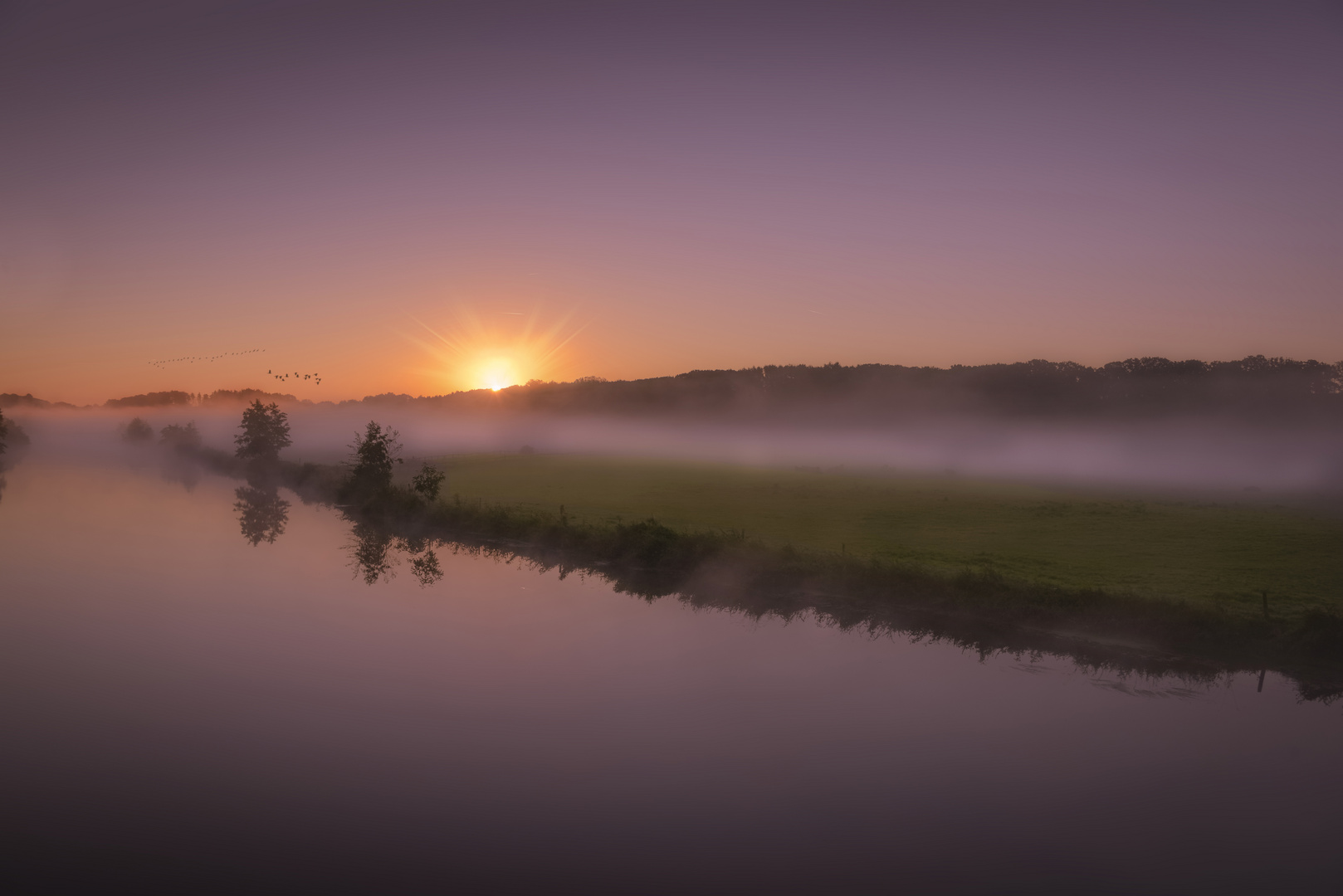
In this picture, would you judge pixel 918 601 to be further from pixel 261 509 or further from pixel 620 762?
pixel 261 509

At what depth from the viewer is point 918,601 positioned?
28.4 metres

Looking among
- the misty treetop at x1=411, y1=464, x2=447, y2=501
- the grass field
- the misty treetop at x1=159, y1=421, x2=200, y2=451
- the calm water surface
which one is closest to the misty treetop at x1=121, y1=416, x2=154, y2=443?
the misty treetop at x1=159, y1=421, x2=200, y2=451

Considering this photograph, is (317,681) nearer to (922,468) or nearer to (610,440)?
(922,468)

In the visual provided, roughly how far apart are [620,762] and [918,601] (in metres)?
15.7

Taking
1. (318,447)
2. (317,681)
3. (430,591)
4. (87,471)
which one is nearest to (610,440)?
(318,447)

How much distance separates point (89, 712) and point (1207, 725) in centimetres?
2800

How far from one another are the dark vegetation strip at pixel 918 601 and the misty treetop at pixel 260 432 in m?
54.4

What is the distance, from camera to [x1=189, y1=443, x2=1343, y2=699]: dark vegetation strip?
73.0ft

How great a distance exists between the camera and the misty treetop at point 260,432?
8981 centimetres

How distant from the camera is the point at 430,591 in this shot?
32594mm

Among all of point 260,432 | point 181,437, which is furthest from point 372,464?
point 181,437

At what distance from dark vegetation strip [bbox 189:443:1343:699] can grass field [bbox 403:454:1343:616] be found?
55.1 inches

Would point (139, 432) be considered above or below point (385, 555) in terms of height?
above

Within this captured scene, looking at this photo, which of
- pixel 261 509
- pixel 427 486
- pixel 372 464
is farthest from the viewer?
pixel 261 509
